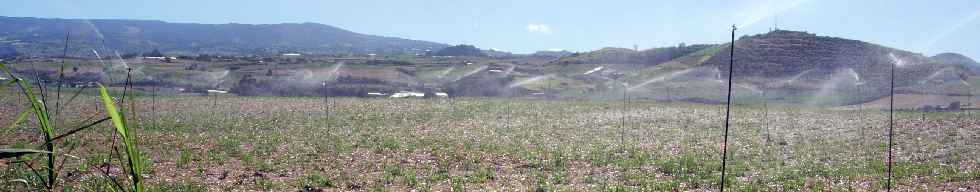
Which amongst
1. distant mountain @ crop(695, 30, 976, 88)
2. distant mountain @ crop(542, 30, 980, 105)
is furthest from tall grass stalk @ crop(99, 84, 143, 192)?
distant mountain @ crop(695, 30, 976, 88)

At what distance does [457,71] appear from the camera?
3531 inches

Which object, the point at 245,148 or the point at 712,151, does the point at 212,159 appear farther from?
the point at 712,151

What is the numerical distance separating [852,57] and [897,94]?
17.4 metres

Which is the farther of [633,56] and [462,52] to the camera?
[462,52]

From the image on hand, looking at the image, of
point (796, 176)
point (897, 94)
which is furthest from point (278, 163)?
point (897, 94)

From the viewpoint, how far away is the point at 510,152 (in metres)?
20.5

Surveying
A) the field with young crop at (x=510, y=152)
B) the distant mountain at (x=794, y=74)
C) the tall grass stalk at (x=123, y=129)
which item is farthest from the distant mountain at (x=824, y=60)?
the tall grass stalk at (x=123, y=129)

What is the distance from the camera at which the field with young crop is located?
14242mm

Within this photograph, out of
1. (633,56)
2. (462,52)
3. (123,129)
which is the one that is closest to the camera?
(123,129)

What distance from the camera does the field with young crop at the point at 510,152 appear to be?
46.7ft

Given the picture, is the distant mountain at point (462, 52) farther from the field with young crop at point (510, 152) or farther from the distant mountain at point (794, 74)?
the field with young crop at point (510, 152)

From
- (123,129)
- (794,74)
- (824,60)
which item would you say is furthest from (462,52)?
(123,129)

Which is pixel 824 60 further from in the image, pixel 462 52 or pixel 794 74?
pixel 462 52

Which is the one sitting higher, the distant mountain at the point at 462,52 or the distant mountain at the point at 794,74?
the distant mountain at the point at 462,52
